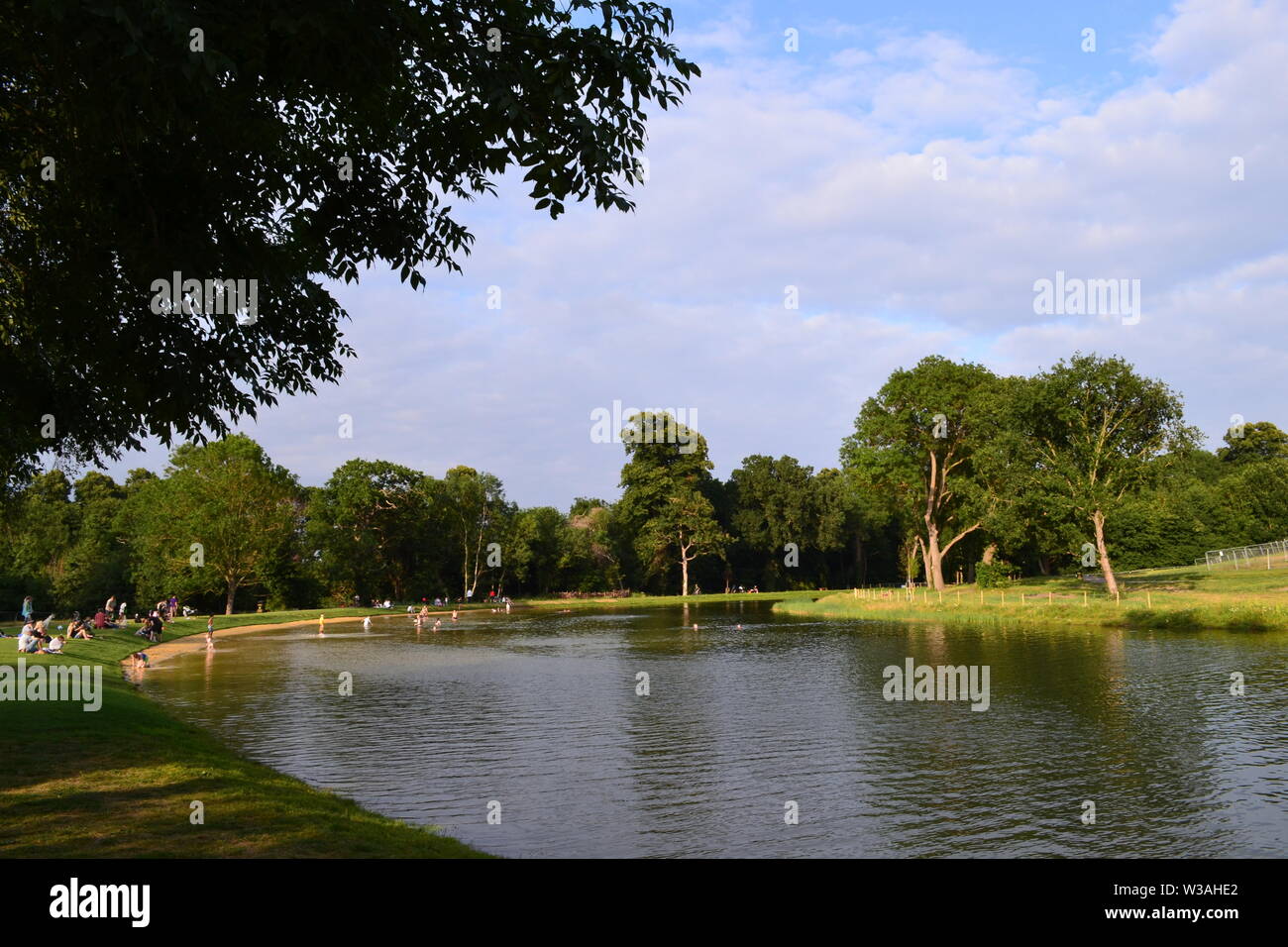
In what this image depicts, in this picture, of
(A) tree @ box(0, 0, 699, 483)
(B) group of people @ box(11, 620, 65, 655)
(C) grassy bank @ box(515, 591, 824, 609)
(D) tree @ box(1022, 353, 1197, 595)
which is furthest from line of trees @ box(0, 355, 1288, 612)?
(A) tree @ box(0, 0, 699, 483)

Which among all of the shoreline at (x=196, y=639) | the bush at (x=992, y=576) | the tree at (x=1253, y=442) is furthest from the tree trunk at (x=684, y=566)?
the tree at (x=1253, y=442)

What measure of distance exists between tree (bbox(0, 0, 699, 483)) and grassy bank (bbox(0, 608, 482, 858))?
4769 millimetres

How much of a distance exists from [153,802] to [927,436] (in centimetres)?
7054

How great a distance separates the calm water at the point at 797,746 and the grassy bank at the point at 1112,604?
11.8 ft

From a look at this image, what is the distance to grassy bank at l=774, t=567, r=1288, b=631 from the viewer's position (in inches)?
1630

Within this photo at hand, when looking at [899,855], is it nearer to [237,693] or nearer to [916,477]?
[237,693]

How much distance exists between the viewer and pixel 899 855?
472 inches

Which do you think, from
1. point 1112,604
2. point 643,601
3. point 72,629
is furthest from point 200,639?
point 1112,604

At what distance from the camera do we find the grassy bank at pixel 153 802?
32.4ft

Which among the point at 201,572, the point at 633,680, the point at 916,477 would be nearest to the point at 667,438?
the point at 916,477

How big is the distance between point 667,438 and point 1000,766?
294 feet

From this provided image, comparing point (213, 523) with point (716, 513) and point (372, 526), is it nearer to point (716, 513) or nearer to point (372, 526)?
point (372, 526)

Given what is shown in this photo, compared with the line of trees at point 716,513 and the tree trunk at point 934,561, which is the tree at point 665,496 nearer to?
the line of trees at point 716,513

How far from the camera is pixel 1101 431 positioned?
52.8 m
